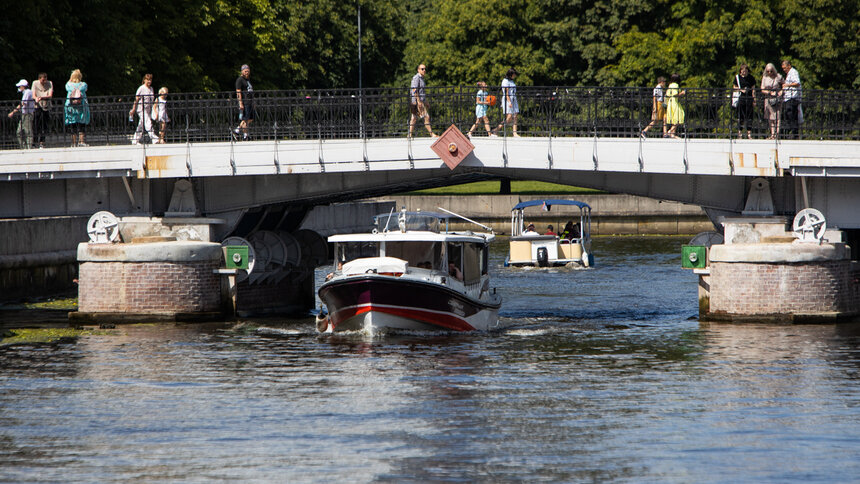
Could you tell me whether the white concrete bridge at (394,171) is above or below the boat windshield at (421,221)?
above

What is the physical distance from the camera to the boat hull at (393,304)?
26.6 meters

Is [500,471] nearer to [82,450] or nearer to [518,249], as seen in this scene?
[82,450]

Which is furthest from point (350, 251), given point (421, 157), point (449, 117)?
point (449, 117)

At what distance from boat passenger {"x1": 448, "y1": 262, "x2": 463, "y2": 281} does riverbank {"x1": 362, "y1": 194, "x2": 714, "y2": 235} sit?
113 feet

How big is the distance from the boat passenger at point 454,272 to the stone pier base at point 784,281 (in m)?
5.33

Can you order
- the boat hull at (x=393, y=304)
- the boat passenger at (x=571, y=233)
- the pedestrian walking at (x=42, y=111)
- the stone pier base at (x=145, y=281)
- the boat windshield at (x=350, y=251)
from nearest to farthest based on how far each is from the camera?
the boat hull at (x=393, y=304) → the boat windshield at (x=350, y=251) → the stone pier base at (x=145, y=281) → the pedestrian walking at (x=42, y=111) → the boat passenger at (x=571, y=233)

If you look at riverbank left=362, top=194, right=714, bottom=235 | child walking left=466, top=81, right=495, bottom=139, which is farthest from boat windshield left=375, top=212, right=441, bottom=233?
riverbank left=362, top=194, right=714, bottom=235

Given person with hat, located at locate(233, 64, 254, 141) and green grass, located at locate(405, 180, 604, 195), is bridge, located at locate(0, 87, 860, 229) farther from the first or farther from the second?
green grass, located at locate(405, 180, 604, 195)

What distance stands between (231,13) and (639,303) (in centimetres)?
2773

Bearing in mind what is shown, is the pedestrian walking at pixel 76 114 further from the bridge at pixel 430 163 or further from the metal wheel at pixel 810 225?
the metal wheel at pixel 810 225

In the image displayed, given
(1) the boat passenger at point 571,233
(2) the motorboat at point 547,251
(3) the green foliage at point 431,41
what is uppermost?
(3) the green foliage at point 431,41

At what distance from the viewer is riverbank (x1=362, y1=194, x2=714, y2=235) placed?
6284cm

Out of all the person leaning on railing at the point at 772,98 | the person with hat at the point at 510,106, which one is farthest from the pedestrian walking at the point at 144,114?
the person leaning on railing at the point at 772,98

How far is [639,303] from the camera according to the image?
35469mm
